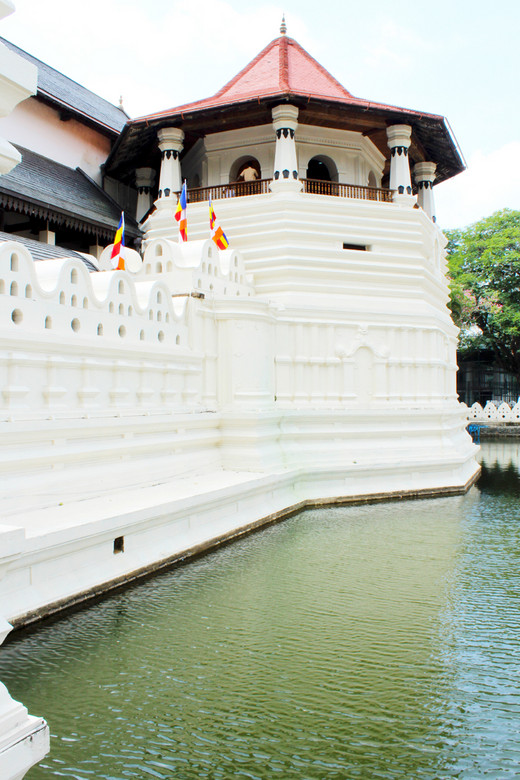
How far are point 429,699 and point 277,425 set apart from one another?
7.47 m

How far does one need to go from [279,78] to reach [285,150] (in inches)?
111

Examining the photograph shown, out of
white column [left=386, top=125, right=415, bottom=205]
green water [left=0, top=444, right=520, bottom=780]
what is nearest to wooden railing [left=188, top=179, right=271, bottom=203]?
white column [left=386, top=125, right=415, bottom=205]

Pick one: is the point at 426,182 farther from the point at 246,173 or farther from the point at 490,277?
the point at 490,277

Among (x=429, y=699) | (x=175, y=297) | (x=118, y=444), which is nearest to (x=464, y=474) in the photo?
(x=175, y=297)

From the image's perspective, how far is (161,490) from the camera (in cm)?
824

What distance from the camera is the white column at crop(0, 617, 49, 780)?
2.82m

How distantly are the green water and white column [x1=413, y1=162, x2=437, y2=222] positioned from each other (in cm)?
1158

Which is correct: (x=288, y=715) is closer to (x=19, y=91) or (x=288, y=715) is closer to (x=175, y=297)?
(x=19, y=91)

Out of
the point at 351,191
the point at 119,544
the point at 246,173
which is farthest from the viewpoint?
the point at 246,173

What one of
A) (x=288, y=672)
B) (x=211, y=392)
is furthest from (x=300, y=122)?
(x=288, y=672)

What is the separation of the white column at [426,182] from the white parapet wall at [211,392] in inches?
36.5

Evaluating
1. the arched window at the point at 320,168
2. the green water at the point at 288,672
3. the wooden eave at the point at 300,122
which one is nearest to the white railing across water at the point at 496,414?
the wooden eave at the point at 300,122

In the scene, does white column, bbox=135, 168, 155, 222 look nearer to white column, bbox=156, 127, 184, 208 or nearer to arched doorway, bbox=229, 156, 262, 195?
white column, bbox=156, 127, 184, 208

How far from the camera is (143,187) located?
17391mm
